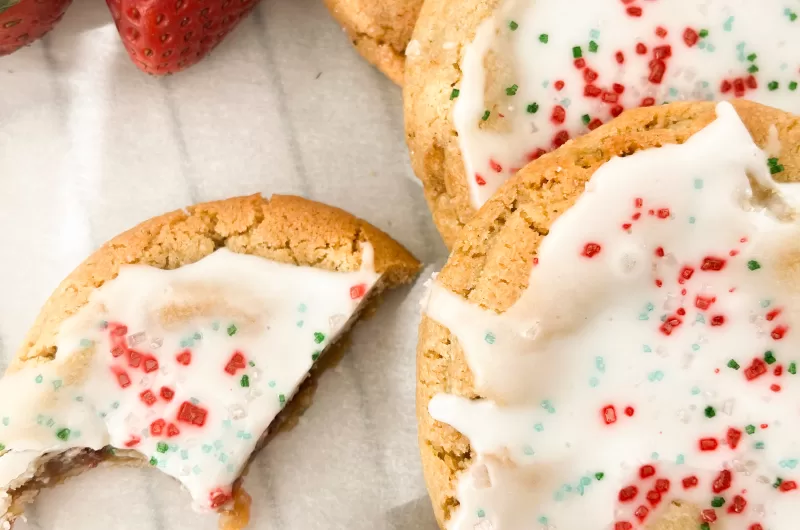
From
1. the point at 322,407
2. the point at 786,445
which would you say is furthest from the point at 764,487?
the point at 322,407

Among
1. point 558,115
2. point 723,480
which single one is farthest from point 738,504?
point 558,115

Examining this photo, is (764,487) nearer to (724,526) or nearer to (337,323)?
(724,526)

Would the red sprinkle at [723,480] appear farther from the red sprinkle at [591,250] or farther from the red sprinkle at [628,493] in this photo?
the red sprinkle at [591,250]

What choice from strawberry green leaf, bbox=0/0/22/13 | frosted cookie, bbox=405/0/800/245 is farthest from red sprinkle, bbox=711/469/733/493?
strawberry green leaf, bbox=0/0/22/13

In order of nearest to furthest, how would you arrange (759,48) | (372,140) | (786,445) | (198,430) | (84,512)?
(786,445)
(759,48)
(198,430)
(84,512)
(372,140)

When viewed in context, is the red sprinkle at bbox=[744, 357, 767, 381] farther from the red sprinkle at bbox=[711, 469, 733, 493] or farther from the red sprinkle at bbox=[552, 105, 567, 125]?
the red sprinkle at bbox=[552, 105, 567, 125]

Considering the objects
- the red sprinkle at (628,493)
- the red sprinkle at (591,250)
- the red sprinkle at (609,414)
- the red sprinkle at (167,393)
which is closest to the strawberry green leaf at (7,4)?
the red sprinkle at (167,393)
